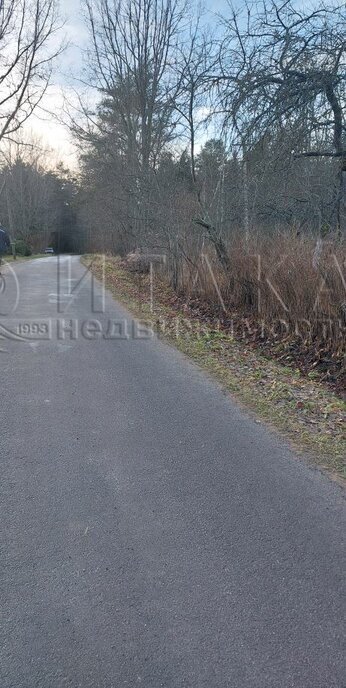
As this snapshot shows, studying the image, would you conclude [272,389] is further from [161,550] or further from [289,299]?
[161,550]

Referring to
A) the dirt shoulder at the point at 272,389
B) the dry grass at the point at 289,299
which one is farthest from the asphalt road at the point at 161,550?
the dry grass at the point at 289,299

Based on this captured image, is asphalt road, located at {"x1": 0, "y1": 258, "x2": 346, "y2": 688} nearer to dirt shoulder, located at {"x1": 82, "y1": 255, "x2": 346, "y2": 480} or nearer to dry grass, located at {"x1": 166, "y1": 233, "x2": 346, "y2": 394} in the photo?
dirt shoulder, located at {"x1": 82, "y1": 255, "x2": 346, "y2": 480}

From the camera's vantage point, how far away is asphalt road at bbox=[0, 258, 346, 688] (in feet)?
6.11

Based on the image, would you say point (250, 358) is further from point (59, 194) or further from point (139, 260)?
point (59, 194)

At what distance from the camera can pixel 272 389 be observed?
5316 mm

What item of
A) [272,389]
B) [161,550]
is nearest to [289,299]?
[272,389]

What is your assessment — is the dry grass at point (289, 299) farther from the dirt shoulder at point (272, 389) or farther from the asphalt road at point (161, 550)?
the asphalt road at point (161, 550)

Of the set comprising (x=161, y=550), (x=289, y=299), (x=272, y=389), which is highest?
(x=289, y=299)

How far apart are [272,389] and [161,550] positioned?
311cm

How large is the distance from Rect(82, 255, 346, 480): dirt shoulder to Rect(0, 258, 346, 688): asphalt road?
26cm

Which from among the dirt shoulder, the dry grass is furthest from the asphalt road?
the dry grass

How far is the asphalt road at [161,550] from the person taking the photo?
6.11ft

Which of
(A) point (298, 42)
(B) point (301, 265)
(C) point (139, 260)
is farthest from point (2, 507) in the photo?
(C) point (139, 260)

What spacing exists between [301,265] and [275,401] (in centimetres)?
287
